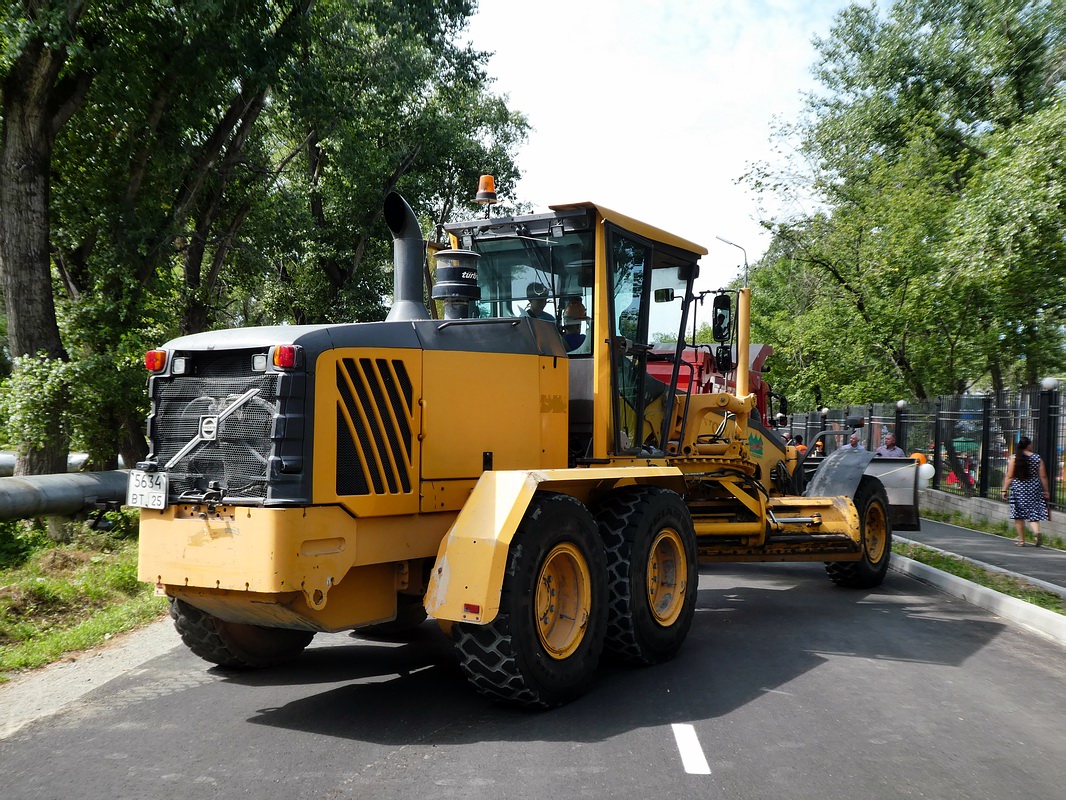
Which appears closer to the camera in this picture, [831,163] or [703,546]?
[703,546]

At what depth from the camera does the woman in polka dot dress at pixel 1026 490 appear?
45.8 feet

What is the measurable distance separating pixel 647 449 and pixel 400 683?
288 cm

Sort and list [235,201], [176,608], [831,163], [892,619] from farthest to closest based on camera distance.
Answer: [831,163]
[235,201]
[892,619]
[176,608]

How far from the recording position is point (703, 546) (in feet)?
29.3

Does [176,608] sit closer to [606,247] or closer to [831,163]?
[606,247]

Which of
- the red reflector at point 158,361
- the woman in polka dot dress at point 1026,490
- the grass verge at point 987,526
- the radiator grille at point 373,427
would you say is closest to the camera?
the radiator grille at point 373,427

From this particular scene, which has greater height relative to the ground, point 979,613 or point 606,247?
point 606,247

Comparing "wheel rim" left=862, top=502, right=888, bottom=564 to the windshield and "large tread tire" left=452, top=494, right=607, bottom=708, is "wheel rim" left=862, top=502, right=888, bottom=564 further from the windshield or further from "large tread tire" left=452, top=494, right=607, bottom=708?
"large tread tire" left=452, top=494, right=607, bottom=708

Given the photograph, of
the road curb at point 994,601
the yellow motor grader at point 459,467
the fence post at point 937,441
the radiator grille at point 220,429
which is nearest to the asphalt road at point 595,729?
the yellow motor grader at point 459,467

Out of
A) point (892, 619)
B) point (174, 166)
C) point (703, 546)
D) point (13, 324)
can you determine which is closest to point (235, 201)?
point (174, 166)

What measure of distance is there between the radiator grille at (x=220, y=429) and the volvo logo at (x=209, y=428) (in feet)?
0.06

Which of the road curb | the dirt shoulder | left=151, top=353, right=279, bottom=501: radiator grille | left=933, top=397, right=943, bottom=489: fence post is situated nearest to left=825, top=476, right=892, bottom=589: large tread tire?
the road curb

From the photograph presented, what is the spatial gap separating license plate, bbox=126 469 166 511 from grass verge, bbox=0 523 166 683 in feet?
6.89

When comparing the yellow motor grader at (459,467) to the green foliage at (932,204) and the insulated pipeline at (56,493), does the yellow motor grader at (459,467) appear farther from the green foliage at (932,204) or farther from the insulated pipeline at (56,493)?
the green foliage at (932,204)
